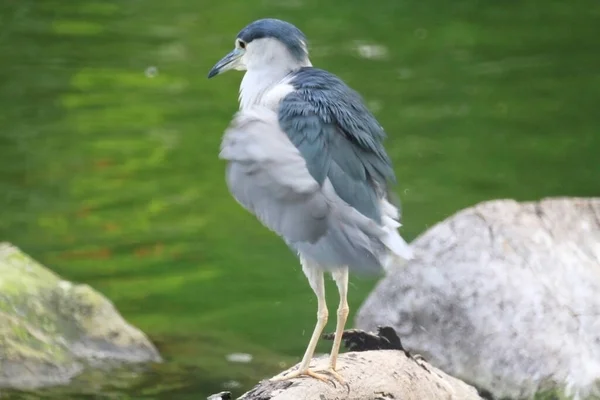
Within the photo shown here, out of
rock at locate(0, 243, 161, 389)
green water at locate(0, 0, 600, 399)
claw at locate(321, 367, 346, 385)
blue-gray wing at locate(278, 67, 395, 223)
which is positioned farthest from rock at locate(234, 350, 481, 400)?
rock at locate(0, 243, 161, 389)

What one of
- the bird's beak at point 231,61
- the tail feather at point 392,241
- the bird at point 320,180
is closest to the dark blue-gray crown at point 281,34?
the bird's beak at point 231,61

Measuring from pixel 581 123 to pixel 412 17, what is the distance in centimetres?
370

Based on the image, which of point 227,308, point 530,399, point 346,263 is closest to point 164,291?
point 227,308

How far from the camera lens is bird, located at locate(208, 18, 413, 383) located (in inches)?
187

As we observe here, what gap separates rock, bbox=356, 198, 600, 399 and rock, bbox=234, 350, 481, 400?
712 mm

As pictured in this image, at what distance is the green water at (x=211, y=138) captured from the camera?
329 inches

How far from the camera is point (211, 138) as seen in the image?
37.8ft

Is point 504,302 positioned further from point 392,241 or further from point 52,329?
point 52,329

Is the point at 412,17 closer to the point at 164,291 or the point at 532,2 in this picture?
the point at 532,2

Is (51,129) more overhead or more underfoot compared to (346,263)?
more overhead

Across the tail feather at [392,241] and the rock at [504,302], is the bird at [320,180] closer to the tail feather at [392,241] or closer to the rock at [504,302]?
the tail feather at [392,241]

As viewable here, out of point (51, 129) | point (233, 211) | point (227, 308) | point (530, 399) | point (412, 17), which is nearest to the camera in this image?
point (530, 399)

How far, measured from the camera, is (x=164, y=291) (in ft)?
28.4

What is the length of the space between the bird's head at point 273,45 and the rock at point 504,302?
1.39m
